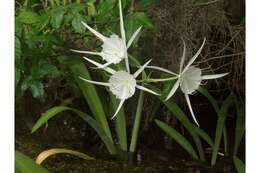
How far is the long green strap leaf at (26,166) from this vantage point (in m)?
1.23

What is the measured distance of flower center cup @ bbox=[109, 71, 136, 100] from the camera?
1.29 meters

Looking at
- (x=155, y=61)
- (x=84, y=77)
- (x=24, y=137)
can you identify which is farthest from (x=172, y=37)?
(x=24, y=137)

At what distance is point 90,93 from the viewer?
4.33 ft

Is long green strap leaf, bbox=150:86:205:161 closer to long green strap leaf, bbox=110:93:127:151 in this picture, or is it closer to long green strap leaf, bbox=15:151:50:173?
long green strap leaf, bbox=110:93:127:151

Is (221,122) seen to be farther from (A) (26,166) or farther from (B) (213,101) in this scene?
(A) (26,166)

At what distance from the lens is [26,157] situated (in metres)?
1.25

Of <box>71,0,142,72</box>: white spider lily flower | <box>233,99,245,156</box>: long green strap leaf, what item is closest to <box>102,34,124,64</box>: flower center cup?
<box>71,0,142,72</box>: white spider lily flower

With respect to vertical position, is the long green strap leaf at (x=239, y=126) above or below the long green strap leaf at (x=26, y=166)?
above

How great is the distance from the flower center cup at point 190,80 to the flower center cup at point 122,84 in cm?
8

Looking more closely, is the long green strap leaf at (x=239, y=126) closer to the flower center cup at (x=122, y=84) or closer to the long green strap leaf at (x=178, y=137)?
the long green strap leaf at (x=178, y=137)

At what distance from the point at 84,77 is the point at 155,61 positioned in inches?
4.6

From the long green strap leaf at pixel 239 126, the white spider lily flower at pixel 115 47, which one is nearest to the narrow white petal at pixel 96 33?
the white spider lily flower at pixel 115 47

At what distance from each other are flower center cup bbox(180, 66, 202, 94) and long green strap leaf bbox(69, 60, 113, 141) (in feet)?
0.45
